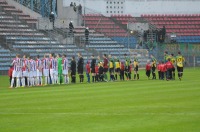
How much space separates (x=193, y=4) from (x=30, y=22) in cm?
2614

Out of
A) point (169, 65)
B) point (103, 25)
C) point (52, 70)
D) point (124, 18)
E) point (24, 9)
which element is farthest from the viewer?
point (124, 18)

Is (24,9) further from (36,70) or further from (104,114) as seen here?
(104,114)

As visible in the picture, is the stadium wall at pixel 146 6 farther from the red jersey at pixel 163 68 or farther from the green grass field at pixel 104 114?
the green grass field at pixel 104 114

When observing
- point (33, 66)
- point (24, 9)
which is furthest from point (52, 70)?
point (24, 9)

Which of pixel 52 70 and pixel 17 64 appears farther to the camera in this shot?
pixel 52 70

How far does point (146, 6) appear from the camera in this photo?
78.1 m

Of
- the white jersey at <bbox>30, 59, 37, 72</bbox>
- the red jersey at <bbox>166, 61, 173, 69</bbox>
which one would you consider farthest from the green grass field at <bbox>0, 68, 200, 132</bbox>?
the red jersey at <bbox>166, 61, 173, 69</bbox>

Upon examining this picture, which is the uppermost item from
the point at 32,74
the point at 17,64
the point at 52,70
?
the point at 17,64

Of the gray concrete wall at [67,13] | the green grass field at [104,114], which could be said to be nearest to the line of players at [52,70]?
the green grass field at [104,114]

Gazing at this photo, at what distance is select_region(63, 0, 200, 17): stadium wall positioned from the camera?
244ft

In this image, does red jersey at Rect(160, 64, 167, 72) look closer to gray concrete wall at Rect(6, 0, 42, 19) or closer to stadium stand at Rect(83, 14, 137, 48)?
gray concrete wall at Rect(6, 0, 42, 19)

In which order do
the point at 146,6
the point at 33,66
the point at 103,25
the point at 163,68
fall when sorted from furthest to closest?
1. the point at 146,6
2. the point at 103,25
3. the point at 163,68
4. the point at 33,66

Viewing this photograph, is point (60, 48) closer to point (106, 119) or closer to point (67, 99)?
point (67, 99)

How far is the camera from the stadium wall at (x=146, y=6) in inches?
2928
